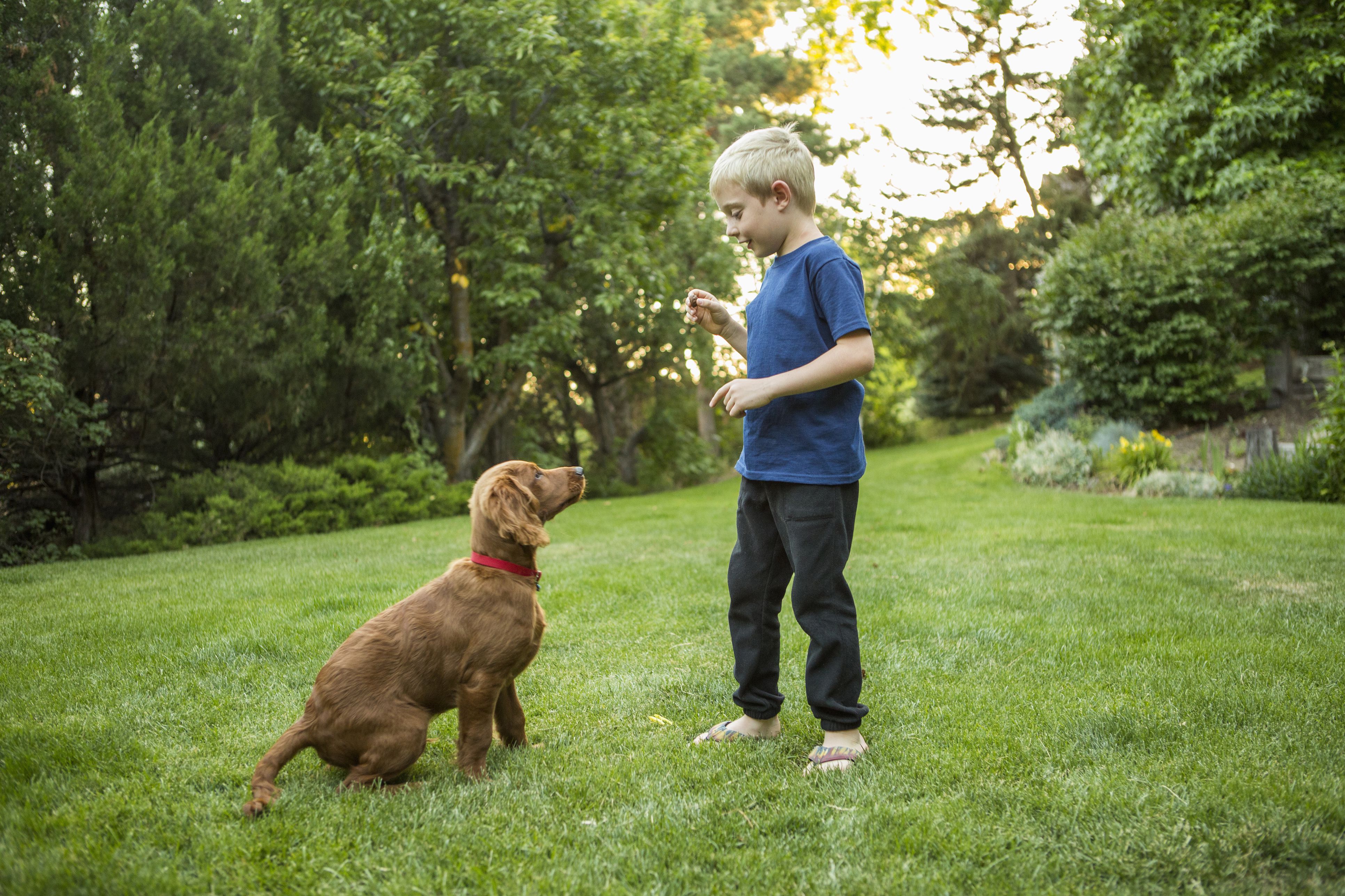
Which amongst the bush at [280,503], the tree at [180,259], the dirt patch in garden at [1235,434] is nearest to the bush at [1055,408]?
the dirt patch in garden at [1235,434]

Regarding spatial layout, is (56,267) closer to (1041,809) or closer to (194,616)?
(194,616)

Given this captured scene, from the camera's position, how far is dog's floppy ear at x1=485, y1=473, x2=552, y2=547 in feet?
9.45

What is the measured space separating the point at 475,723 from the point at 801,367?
156 cm

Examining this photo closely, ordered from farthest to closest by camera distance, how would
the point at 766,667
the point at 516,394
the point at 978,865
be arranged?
the point at 516,394 → the point at 766,667 → the point at 978,865

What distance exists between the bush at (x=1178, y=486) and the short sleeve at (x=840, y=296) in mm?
8657

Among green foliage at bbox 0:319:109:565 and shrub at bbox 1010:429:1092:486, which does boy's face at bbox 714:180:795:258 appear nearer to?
green foliage at bbox 0:319:109:565

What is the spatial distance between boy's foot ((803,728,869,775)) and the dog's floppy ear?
1.14 m

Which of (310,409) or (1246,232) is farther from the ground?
(1246,232)

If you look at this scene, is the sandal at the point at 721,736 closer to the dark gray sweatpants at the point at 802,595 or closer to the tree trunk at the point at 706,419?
the dark gray sweatpants at the point at 802,595

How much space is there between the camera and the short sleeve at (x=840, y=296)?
2867 millimetres

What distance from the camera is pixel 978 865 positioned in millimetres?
2240

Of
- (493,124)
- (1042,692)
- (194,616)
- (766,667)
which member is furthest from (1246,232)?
(194,616)

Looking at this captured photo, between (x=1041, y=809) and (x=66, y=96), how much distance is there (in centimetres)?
942

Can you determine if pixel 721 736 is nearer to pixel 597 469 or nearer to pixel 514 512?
pixel 514 512
